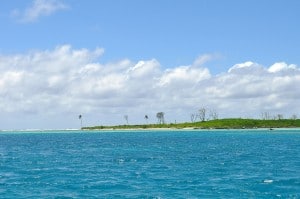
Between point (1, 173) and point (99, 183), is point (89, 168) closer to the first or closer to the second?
point (1, 173)

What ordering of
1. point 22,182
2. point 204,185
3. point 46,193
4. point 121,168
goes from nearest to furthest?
1. point 46,193
2. point 204,185
3. point 22,182
4. point 121,168

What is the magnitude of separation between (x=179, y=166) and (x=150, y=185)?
2201cm

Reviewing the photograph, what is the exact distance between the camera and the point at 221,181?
56.7m

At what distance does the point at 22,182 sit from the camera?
57.9 meters

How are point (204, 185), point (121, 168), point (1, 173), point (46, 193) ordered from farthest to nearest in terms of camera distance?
point (121, 168) → point (1, 173) → point (204, 185) → point (46, 193)

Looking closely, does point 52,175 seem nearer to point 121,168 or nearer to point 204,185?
point 121,168

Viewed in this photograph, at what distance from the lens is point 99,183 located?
56.2 m

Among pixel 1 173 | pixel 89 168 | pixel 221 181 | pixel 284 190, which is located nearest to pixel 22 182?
pixel 1 173

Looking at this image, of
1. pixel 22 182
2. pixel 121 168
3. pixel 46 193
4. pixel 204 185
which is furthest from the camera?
pixel 121 168

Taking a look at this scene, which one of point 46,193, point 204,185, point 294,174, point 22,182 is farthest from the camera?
point 294,174

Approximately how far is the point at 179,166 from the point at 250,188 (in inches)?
975

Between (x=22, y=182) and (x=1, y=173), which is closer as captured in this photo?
(x=22, y=182)

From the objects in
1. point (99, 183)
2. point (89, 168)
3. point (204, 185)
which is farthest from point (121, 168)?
point (204, 185)

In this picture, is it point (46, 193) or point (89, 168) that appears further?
point (89, 168)
